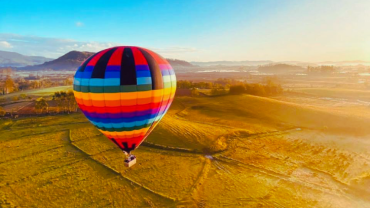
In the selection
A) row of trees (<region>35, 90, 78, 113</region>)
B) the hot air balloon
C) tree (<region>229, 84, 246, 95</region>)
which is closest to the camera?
the hot air balloon

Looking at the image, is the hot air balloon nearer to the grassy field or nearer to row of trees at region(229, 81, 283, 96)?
the grassy field

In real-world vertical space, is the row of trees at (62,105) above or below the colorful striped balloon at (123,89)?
below

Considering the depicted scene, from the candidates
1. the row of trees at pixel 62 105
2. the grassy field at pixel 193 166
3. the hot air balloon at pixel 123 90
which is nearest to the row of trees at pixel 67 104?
the row of trees at pixel 62 105

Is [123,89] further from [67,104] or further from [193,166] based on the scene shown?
[67,104]

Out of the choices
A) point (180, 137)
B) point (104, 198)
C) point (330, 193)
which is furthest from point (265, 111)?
point (104, 198)

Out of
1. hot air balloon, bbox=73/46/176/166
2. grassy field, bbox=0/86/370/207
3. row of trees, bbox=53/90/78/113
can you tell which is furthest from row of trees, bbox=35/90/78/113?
hot air balloon, bbox=73/46/176/166

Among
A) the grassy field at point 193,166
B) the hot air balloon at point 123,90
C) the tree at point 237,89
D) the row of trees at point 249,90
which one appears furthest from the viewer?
the row of trees at point 249,90

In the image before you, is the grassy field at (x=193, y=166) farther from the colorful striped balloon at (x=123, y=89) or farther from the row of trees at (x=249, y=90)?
the row of trees at (x=249, y=90)
